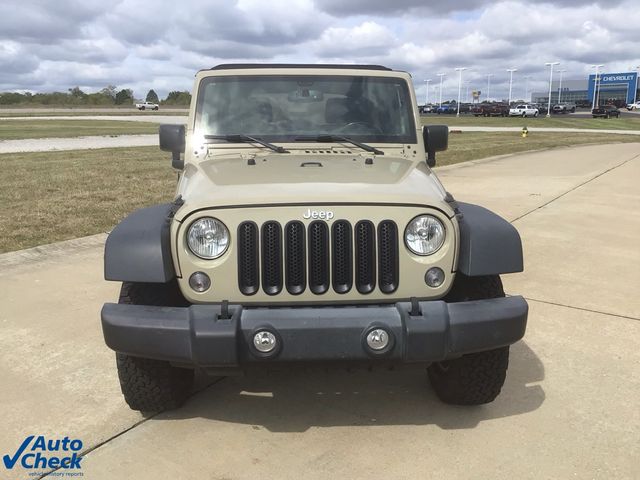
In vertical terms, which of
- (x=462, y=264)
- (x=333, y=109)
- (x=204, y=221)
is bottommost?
(x=462, y=264)

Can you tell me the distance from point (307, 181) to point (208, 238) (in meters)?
0.56

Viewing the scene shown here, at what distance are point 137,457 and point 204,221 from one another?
1.12 meters

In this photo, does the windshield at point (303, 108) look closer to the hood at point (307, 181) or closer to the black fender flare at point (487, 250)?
the hood at point (307, 181)

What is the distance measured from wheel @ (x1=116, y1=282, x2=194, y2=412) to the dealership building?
113 metres

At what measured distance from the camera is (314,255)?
8.89ft

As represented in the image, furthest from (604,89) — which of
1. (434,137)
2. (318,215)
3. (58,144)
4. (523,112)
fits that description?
(318,215)

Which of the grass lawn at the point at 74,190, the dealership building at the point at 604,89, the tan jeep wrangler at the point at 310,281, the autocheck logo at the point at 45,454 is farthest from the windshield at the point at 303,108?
the dealership building at the point at 604,89

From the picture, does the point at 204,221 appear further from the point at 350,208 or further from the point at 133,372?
the point at 133,372

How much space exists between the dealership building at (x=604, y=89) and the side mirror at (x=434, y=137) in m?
111

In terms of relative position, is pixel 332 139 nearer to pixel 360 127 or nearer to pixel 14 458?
pixel 360 127

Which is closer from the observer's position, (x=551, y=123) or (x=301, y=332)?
(x=301, y=332)

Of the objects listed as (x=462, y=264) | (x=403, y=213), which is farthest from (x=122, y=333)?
(x=462, y=264)

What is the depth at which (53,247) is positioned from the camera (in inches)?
252

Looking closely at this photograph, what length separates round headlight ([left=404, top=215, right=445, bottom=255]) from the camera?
9.04 ft
